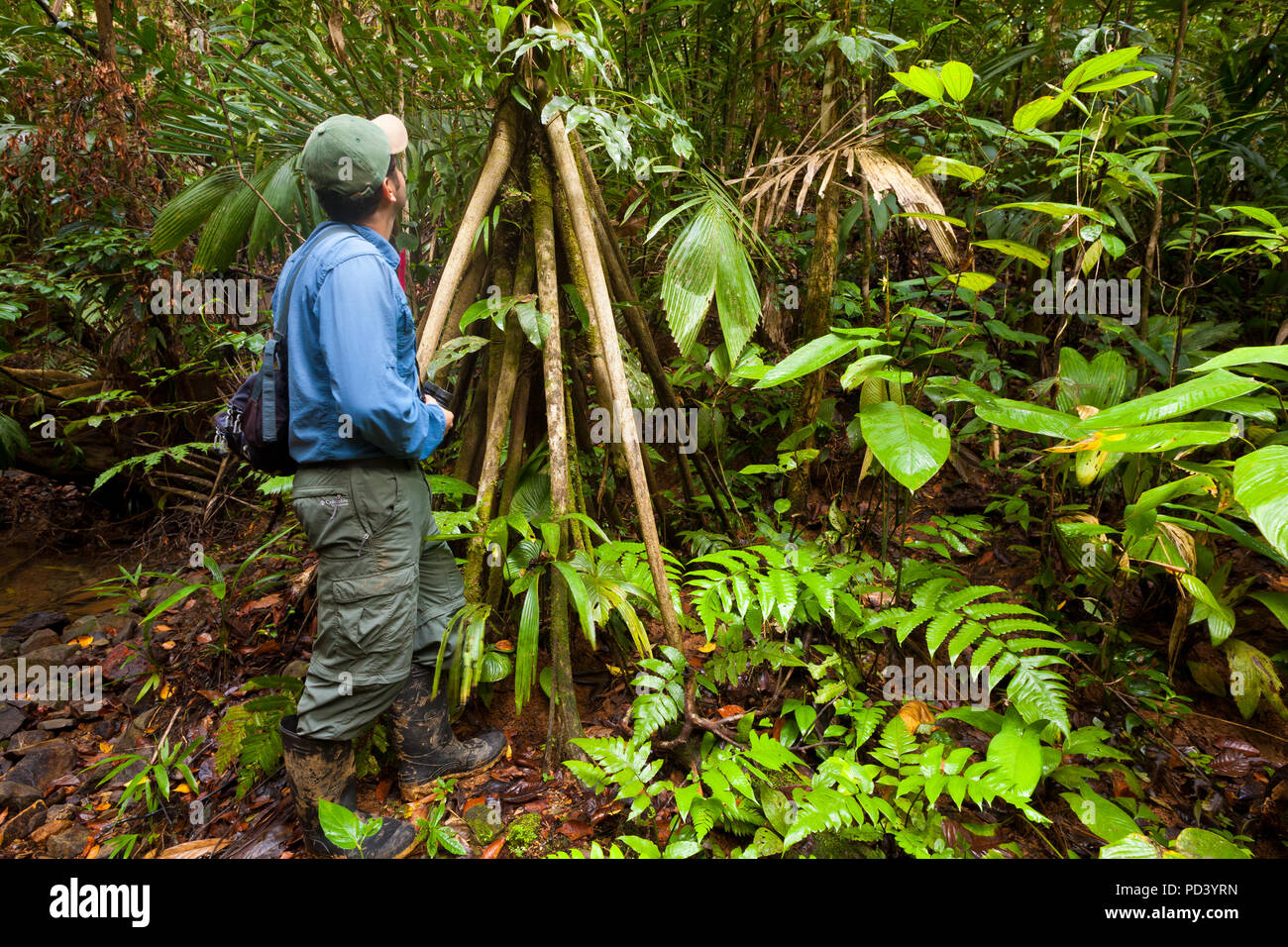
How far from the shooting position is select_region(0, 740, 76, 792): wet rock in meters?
2.71

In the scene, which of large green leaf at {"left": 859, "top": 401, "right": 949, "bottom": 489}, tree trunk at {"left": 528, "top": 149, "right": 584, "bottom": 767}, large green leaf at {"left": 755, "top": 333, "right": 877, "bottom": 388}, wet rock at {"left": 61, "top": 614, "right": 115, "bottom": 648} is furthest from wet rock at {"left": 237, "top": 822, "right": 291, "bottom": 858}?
wet rock at {"left": 61, "top": 614, "right": 115, "bottom": 648}

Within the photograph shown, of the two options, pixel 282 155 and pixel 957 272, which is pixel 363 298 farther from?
pixel 957 272

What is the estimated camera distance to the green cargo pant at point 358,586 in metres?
1.90

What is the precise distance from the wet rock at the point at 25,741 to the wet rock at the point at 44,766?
119mm

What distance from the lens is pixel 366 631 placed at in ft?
6.28

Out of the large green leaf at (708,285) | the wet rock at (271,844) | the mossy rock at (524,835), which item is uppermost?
the large green leaf at (708,285)

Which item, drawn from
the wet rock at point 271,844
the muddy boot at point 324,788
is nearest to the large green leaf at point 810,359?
the muddy boot at point 324,788

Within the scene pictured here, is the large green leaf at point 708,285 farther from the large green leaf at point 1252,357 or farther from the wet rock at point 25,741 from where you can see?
the wet rock at point 25,741

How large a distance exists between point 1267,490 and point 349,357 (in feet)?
6.53

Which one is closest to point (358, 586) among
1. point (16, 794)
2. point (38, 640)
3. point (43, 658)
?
point (16, 794)

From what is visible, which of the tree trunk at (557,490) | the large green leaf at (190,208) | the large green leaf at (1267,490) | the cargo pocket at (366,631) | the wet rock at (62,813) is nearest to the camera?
the large green leaf at (1267,490)

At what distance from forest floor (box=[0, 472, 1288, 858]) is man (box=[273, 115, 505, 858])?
360 mm

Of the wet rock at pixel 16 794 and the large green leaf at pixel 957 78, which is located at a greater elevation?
the large green leaf at pixel 957 78

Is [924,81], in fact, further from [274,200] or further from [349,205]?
[274,200]
